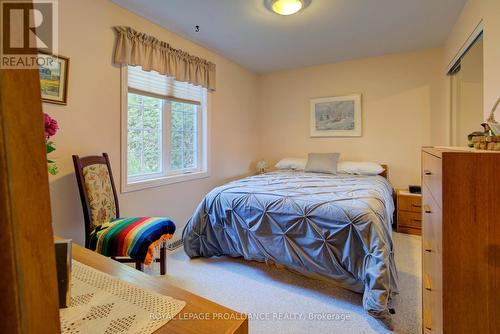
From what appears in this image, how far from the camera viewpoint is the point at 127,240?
1798mm

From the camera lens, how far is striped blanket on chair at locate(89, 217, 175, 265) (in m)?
1.78

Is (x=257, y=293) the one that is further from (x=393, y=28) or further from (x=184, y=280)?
(x=393, y=28)

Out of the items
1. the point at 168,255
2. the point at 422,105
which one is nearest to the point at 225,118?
the point at 168,255

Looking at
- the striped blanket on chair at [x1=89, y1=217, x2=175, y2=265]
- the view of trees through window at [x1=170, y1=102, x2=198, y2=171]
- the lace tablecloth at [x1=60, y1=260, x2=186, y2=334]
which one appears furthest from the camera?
the view of trees through window at [x1=170, y1=102, x2=198, y2=171]

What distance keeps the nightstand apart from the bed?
995mm

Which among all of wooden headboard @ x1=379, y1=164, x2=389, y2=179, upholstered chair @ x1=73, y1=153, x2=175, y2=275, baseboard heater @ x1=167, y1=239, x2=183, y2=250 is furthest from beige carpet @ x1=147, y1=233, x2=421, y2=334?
wooden headboard @ x1=379, y1=164, x2=389, y2=179

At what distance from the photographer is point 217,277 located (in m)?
2.17

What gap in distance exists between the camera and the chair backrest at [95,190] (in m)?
1.90

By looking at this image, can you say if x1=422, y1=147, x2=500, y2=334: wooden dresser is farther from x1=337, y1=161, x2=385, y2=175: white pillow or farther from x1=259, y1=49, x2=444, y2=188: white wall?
x1=259, y1=49, x2=444, y2=188: white wall

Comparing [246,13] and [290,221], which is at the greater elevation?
[246,13]

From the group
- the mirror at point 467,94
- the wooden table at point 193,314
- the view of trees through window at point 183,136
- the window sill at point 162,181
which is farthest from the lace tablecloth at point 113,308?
the mirror at point 467,94

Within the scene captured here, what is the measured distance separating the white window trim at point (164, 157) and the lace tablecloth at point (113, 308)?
185 centimetres

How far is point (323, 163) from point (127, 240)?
2.74 m

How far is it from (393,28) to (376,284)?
2.70m
